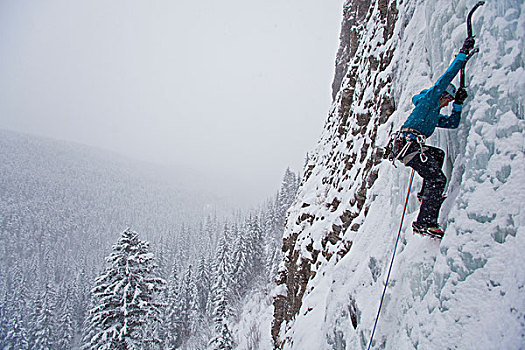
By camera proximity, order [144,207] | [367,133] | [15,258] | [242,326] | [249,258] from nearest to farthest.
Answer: [367,133]
[242,326]
[249,258]
[15,258]
[144,207]

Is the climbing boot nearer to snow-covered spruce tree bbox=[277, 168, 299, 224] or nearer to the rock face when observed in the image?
the rock face

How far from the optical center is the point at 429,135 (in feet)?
12.8

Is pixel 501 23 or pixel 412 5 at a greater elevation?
pixel 412 5

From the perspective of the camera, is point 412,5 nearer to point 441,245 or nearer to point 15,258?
point 441,245

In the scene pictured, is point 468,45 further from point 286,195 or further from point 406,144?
point 286,195

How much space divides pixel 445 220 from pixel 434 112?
1620 mm

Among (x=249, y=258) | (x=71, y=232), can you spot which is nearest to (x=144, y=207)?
(x=71, y=232)

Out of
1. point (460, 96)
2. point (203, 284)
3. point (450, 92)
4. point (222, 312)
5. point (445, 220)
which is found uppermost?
point (450, 92)

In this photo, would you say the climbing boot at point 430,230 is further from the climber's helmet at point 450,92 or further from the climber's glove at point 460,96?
the climber's helmet at point 450,92

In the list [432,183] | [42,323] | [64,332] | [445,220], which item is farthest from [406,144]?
[64,332]

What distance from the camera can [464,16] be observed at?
13.5ft

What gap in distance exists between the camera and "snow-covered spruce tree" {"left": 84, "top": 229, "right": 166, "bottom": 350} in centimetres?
1150

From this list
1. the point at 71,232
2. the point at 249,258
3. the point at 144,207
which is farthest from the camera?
the point at 144,207

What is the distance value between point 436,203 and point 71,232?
16199 cm
